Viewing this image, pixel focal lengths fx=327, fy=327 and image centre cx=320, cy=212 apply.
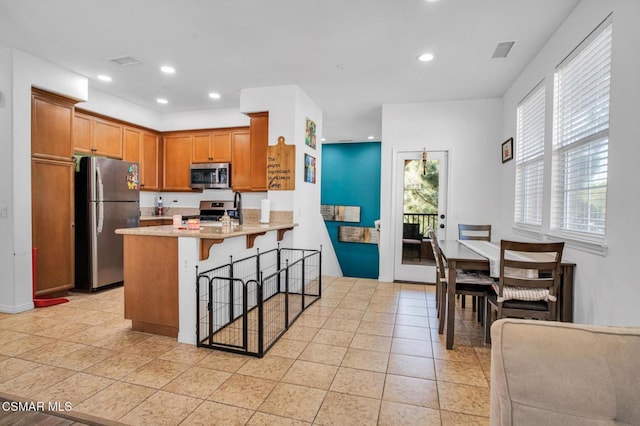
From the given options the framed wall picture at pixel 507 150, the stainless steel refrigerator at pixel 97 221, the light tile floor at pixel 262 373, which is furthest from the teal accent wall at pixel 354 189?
the stainless steel refrigerator at pixel 97 221

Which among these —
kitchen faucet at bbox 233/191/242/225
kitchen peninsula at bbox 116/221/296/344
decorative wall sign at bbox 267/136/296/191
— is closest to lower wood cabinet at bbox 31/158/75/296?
kitchen peninsula at bbox 116/221/296/344

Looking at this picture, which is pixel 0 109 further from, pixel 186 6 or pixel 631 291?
pixel 631 291

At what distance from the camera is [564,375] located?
0.85 m

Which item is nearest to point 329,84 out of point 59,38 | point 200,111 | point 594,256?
point 200,111

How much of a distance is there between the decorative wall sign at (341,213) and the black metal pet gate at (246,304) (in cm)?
378

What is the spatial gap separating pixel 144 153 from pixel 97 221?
162cm

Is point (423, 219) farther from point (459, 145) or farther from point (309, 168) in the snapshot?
point (309, 168)

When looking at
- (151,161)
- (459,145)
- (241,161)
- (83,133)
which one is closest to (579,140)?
(459,145)

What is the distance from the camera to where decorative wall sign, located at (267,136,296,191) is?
4.29 m

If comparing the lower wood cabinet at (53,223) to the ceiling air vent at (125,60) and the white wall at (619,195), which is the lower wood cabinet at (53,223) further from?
the white wall at (619,195)

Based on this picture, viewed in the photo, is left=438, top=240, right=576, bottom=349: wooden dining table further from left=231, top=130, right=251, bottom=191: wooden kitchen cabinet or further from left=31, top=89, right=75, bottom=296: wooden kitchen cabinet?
left=31, top=89, right=75, bottom=296: wooden kitchen cabinet

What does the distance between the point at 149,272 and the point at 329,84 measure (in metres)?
3.07

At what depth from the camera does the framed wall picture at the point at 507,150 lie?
4.21 meters

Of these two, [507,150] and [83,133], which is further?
[83,133]
